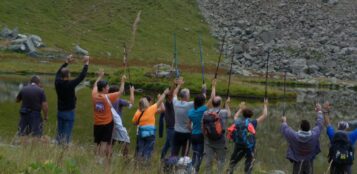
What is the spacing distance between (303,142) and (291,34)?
375 feet

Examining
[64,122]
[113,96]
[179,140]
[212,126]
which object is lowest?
[179,140]

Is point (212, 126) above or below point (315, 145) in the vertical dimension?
above

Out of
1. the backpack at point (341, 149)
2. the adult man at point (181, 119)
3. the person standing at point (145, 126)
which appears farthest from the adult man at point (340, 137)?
the person standing at point (145, 126)

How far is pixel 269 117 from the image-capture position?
1937 inches

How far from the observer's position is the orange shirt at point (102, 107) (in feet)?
57.7

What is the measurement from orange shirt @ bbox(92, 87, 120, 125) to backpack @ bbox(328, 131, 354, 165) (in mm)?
6702

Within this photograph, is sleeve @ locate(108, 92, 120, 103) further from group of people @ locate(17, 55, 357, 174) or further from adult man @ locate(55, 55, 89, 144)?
adult man @ locate(55, 55, 89, 144)

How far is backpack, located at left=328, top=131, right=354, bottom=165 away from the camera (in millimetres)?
18406

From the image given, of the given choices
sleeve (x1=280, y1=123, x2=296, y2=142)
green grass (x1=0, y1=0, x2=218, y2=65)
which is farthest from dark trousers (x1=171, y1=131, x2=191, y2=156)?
green grass (x1=0, y1=0, x2=218, y2=65)

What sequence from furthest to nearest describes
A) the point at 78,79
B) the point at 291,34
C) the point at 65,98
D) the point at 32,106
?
the point at 291,34
the point at 32,106
the point at 65,98
the point at 78,79

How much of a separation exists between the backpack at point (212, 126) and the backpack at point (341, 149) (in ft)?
11.9

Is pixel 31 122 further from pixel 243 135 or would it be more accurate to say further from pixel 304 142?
pixel 304 142

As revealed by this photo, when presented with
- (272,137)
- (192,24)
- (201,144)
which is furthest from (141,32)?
(201,144)

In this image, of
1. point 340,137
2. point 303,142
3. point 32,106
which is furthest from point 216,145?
point 32,106
